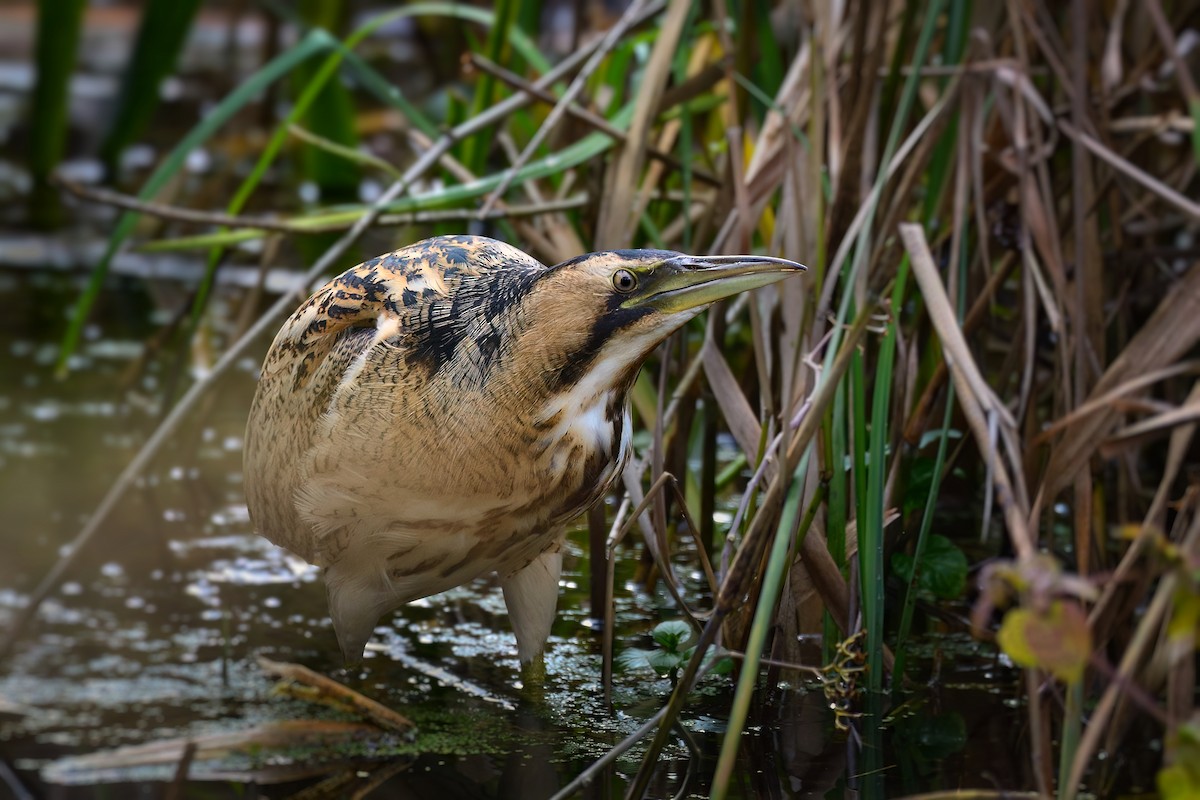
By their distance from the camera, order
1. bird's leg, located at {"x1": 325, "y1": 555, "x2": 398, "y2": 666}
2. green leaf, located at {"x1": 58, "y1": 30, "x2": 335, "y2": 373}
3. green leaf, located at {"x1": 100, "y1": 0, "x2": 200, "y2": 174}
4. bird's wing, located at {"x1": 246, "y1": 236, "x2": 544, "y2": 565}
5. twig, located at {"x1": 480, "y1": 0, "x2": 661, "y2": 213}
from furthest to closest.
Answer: green leaf, located at {"x1": 100, "y1": 0, "x2": 200, "y2": 174}, green leaf, located at {"x1": 58, "y1": 30, "x2": 335, "y2": 373}, twig, located at {"x1": 480, "y1": 0, "x2": 661, "y2": 213}, bird's leg, located at {"x1": 325, "y1": 555, "x2": 398, "y2": 666}, bird's wing, located at {"x1": 246, "y1": 236, "x2": 544, "y2": 565}

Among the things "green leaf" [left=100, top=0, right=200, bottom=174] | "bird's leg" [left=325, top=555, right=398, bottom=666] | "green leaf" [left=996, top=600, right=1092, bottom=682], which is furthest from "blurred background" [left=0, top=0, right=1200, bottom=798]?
"green leaf" [left=100, top=0, right=200, bottom=174]

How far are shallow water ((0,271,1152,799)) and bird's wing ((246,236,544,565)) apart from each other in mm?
286

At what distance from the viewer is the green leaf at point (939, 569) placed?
236 centimetres

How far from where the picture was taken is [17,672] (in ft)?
7.95

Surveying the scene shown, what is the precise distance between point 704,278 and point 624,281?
0.33ft

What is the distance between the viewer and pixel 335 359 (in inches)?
88.4

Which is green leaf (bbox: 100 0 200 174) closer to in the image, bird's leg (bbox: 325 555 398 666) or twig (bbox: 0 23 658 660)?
twig (bbox: 0 23 658 660)

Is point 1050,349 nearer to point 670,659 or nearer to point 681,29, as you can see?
point 681,29

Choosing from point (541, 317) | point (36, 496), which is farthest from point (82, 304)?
point (541, 317)

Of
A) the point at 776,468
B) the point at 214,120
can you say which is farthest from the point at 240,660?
the point at 214,120

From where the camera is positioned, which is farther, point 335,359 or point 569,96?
point 569,96

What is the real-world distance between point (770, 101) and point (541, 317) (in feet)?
3.62

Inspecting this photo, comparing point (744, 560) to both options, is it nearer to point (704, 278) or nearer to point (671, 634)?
point (704, 278)

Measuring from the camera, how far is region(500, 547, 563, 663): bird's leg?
7.71 ft
